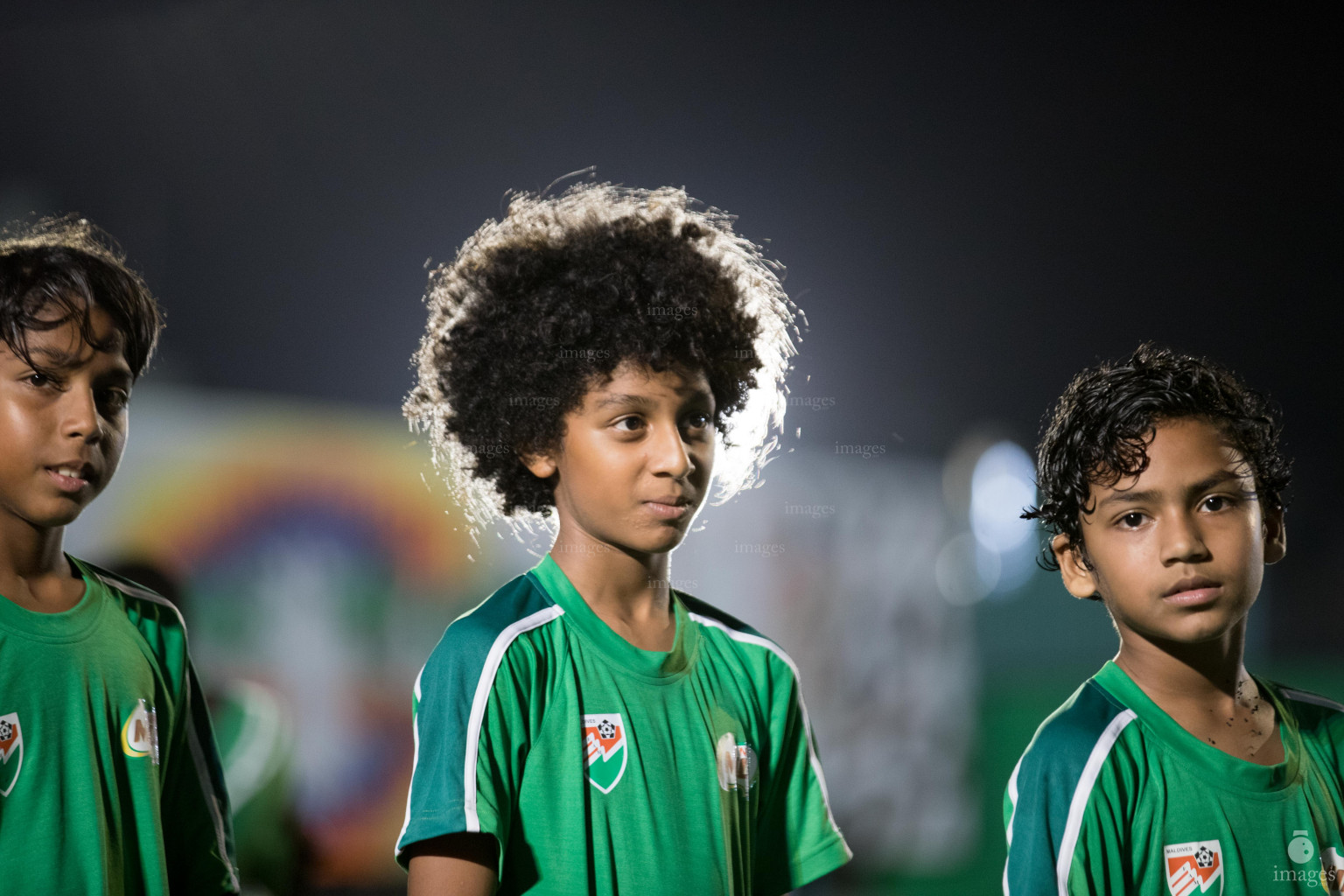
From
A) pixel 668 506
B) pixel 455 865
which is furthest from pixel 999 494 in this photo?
pixel 455 865

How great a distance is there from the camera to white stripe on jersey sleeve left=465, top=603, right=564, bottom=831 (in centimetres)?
124

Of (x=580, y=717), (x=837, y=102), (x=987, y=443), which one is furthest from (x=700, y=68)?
(x=580, y=717)

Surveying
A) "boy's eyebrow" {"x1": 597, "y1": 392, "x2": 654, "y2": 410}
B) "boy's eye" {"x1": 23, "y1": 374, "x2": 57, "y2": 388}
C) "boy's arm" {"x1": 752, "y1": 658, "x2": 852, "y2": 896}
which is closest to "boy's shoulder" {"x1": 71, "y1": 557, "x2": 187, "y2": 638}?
"boy's eye" {"x1": 23, "y1": 374, "x2": 57, "y2": 388}

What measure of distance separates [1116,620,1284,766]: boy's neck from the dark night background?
56cm

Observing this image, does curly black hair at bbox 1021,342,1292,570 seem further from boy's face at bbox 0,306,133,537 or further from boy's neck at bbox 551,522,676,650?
boy's face at bbox 0,306,133,537

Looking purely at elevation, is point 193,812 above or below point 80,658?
below

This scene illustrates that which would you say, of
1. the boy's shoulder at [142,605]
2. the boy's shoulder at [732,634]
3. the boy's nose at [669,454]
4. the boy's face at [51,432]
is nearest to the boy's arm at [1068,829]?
the boy's shoulder at [732,634]

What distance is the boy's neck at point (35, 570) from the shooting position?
52.6 inches

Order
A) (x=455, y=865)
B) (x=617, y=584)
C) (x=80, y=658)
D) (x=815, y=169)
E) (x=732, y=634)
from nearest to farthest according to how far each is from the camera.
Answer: (x=455, y=865)
(x=80, y=658)
(x=617, y=584)
(x=732, y=634)
(x=815, y=169)

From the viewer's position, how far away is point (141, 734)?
137 centimetres

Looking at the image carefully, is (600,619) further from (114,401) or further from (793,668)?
(114,401)

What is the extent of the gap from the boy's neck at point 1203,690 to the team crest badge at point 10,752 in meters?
1.44

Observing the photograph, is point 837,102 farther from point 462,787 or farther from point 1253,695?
point 462,787

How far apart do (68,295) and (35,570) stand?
0.36 meters
